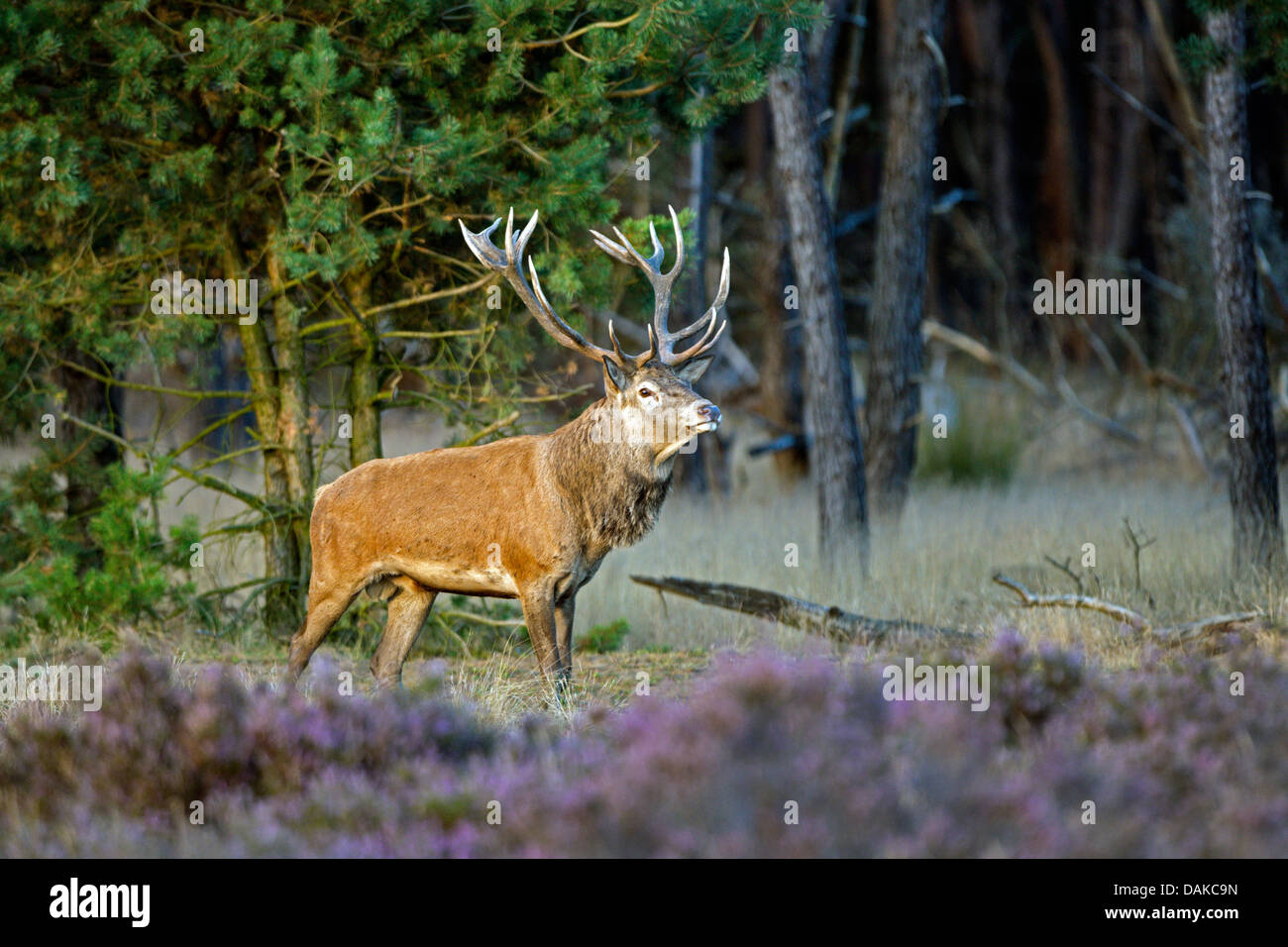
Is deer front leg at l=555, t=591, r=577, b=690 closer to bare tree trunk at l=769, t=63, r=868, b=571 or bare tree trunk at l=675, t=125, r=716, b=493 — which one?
bare tree trunk at l=769, t=63, r=868, b=571

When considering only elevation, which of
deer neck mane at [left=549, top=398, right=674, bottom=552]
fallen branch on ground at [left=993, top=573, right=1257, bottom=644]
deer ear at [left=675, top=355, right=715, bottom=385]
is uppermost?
deer ear at [left=675, top=355, right=715, bottom=385]

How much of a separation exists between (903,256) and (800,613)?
19.0 ft

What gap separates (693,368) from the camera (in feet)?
24.1

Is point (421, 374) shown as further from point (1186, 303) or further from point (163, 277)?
point (1186, 303)

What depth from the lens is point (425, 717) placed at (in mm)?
5367

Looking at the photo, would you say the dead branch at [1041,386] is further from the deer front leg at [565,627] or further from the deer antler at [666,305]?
the deer front leg at [565,627]

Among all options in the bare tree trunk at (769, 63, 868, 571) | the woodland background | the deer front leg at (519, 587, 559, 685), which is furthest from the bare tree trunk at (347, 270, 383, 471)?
the bare tree trunk at (769, 63, 868, 571)

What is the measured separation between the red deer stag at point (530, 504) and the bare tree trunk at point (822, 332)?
410cm

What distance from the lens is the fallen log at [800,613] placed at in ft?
27.5

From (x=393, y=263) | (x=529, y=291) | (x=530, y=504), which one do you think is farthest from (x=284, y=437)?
(x=530, y=504)

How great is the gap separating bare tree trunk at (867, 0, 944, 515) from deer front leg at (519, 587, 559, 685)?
7.19 m

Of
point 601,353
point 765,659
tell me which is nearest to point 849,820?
point 765,659

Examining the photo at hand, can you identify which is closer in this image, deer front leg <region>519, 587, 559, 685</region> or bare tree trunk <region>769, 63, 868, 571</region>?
deer front leg <region>519, 587, 559, 685</region>

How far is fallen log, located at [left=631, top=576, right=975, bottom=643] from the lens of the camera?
8367 mm
